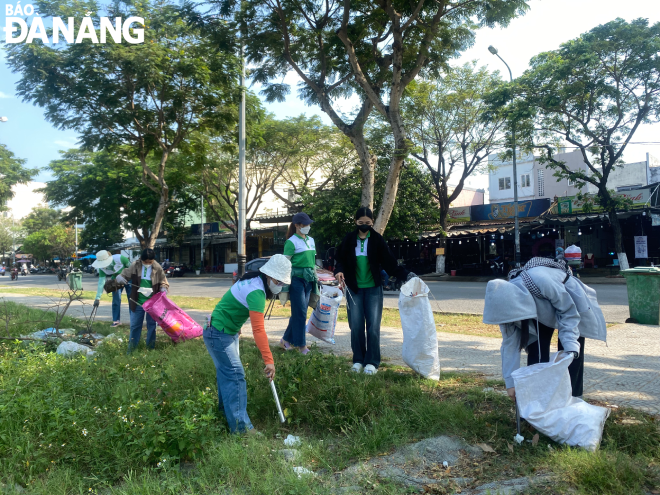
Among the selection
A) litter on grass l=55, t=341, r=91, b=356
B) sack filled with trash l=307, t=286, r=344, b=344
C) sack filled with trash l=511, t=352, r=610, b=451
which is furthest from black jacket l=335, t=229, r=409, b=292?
litter on grass l=55, t=341, r=91, b=356

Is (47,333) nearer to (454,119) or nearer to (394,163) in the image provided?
(394,163)

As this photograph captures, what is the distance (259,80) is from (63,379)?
8.43 metres

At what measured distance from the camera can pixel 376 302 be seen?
4.81 meters

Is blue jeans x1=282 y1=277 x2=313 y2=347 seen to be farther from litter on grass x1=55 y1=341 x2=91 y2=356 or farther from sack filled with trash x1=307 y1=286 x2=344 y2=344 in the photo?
litter on grass x1=55 y1=341 x2=91 y2=356

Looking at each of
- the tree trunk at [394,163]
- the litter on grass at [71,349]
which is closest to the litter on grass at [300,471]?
the litter on grass at [71,349]

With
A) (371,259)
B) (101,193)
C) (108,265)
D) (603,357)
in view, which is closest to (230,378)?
(371,259)

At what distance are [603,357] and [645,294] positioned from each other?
3633 millimetres

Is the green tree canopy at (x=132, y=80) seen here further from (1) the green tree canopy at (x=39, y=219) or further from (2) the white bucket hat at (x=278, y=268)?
(1) the green tree canopy at (x=39, y=219)

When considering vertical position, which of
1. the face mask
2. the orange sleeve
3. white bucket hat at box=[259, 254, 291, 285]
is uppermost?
white bucket hat at box=[259, 254, 291, 285]

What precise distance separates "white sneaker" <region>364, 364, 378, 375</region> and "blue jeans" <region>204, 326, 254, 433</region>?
139 cm

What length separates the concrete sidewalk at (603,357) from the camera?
158 inches

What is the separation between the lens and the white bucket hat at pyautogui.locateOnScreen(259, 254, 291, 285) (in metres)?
3.35

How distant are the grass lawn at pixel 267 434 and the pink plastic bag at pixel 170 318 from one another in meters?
1.36

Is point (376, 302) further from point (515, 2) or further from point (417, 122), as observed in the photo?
point (417, 122)
